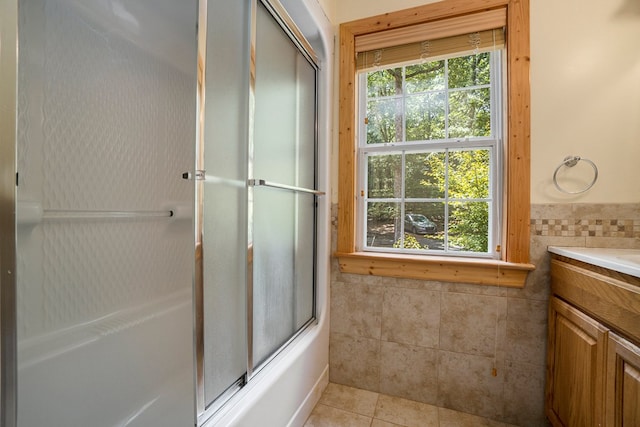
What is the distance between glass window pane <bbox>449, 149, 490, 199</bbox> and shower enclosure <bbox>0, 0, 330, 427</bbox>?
100cm

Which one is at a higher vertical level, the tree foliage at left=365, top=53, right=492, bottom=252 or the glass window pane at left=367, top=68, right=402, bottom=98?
the glass window pane at left=367, top=68, right=402, bottom=98

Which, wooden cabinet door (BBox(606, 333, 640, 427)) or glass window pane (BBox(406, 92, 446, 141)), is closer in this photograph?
wooden cabinet door (BBox(606, 333, 640, 427))

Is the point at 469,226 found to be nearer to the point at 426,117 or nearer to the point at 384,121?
the point at 426,117

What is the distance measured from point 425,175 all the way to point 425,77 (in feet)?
1.96

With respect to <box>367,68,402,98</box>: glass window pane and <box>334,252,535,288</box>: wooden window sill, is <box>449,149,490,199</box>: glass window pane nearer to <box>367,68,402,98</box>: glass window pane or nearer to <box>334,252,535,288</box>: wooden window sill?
<box>334,252,535,288</box>: wooden window sill

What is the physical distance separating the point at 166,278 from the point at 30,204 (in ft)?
1.43

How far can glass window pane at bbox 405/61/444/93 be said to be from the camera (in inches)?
66.4

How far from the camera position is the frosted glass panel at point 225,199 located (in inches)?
37.2

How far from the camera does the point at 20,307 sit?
2.24 ft

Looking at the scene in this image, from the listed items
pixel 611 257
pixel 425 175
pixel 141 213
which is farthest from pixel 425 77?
pixel 141 213

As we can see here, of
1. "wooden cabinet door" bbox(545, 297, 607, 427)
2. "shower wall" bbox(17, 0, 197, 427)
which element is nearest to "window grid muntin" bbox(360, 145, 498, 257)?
"wooden cabinet door" bbox(545, 297, 607, 427)

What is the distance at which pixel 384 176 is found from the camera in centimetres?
180

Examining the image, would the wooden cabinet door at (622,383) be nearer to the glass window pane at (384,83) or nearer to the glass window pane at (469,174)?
the glass window pane at (469,174)

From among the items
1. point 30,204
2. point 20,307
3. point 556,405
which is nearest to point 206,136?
point 30,204
